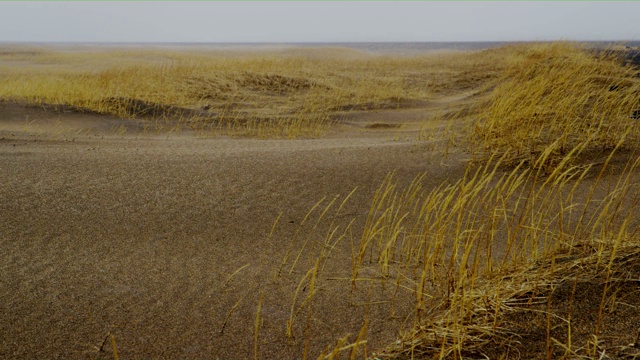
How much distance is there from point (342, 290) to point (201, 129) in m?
6.02

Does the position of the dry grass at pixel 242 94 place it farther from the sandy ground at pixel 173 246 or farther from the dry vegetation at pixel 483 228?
the sandy ground at pixel 173 246

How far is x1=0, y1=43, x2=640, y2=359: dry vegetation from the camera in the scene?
172 centimetres

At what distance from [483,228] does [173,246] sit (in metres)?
1.83

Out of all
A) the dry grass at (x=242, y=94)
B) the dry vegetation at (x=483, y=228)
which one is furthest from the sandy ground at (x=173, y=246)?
the dry grass at (x=242, y=94)

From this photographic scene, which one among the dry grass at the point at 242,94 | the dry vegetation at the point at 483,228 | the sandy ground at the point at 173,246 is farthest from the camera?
the dry grass at the point at 242,94

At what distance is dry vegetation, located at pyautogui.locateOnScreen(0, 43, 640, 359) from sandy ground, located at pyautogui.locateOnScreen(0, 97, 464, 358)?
61 millimetres

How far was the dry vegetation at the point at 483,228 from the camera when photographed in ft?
5.64

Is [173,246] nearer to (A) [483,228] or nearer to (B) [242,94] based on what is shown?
(A) [483,228]

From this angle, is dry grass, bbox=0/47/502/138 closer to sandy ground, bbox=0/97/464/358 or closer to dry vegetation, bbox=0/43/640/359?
dry vegetation, bbox=0/43/640/359

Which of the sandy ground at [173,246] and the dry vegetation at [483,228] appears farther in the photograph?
the sandy ground at [173,246]

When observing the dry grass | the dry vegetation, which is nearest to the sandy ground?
the dry vegetation

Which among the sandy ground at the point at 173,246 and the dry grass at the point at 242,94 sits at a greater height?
the dry grass at the point at 242,94

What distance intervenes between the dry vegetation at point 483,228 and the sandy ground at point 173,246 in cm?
6

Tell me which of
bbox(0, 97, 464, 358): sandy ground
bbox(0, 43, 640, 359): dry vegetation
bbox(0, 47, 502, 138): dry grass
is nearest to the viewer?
bbox(0, 43, 640, 359): dry vegetation
